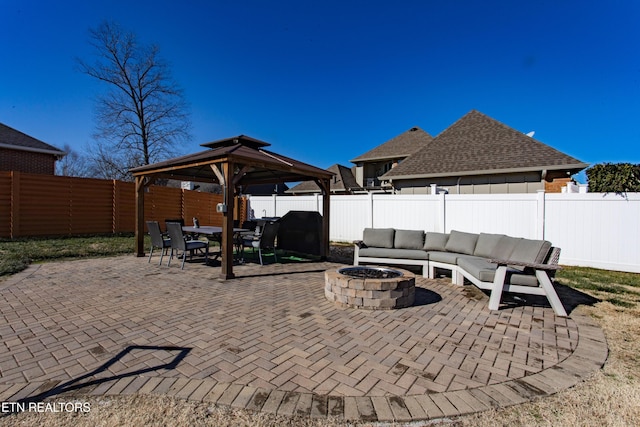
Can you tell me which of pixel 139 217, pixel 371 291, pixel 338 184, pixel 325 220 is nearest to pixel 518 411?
pixel 371 291

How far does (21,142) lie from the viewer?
1425 centimetres

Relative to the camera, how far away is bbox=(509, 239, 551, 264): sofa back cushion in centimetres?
427

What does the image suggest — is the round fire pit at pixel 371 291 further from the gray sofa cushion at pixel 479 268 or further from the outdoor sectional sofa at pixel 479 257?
the outdoor sectional sofa at pixel 479 257

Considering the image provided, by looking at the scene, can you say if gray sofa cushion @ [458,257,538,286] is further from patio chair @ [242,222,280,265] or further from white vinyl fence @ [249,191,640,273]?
patio chair @ [242,222,280,265]

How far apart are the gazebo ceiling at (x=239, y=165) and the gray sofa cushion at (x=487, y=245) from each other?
4009 mm

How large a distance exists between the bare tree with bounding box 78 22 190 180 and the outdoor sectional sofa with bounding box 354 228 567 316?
702 inches

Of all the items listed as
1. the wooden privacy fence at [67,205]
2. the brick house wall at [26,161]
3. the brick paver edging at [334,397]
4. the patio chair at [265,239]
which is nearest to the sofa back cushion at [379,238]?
the patio chair at [265,239]

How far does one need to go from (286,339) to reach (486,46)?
39.1 feet

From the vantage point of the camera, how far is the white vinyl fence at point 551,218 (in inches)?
270

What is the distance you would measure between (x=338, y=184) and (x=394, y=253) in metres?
19.2

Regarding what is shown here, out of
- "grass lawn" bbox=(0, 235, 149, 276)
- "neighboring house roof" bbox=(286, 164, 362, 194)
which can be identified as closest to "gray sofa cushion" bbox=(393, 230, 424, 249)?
"grass lawn" bbox=(0, 235, 149, 276)

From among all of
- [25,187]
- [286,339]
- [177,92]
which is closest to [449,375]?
[286,339]

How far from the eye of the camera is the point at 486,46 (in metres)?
10.4

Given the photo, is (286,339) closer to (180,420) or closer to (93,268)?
(180,420)
